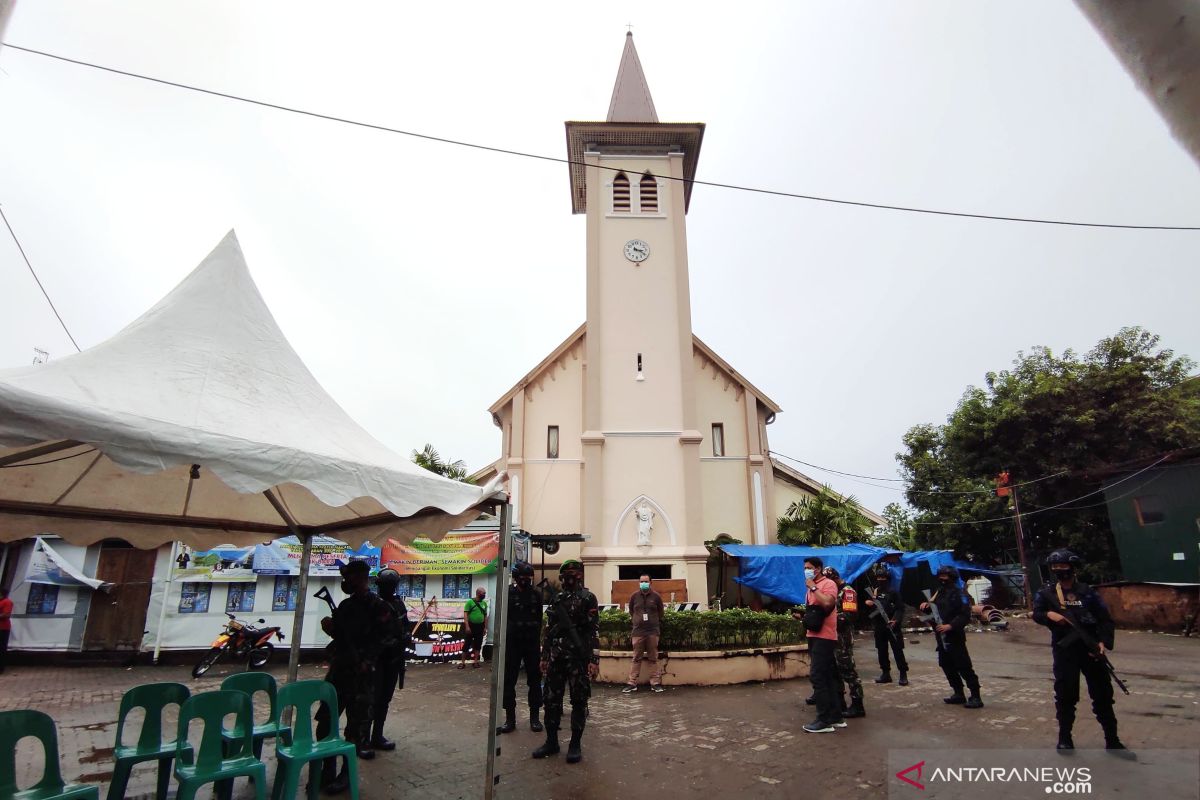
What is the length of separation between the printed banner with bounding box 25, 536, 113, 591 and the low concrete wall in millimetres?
12136

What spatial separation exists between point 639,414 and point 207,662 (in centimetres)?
1158

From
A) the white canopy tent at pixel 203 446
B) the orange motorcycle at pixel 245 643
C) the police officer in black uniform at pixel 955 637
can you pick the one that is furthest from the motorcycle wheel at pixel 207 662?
the police officer in black uniform at pixel 955 637

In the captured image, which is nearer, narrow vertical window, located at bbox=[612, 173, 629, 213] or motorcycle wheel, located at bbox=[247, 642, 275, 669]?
motorcycle wheel, located at bbox=[247, 642, 275, 669]

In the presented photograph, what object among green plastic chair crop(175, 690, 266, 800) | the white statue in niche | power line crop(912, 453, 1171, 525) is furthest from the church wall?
power line crop(912, 453, 1171, 525)

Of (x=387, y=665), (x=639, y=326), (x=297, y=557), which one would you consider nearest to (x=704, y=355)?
(x=639, y=326)

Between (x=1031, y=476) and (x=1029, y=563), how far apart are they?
4.20 m

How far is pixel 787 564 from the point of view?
1688cm

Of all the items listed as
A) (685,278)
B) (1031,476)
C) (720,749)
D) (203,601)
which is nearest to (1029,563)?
(1031,476)

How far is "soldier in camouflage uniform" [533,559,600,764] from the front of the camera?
6.07m

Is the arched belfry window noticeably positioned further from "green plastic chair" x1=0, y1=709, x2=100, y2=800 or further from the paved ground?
"green plastic chair" x1=0, y1=709, x2=100, y2=800

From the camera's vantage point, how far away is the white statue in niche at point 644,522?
16875 mm

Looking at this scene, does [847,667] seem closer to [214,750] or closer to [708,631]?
[708,631]

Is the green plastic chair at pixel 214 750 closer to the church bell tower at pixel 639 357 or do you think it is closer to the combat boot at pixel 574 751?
the combat boot at pixel 574 751

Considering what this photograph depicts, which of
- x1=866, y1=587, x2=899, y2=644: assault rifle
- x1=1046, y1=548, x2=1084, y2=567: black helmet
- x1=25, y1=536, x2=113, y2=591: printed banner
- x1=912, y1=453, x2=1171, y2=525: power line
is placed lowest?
x1=866, y1=587, x2=899, y2=644: assault rifle
